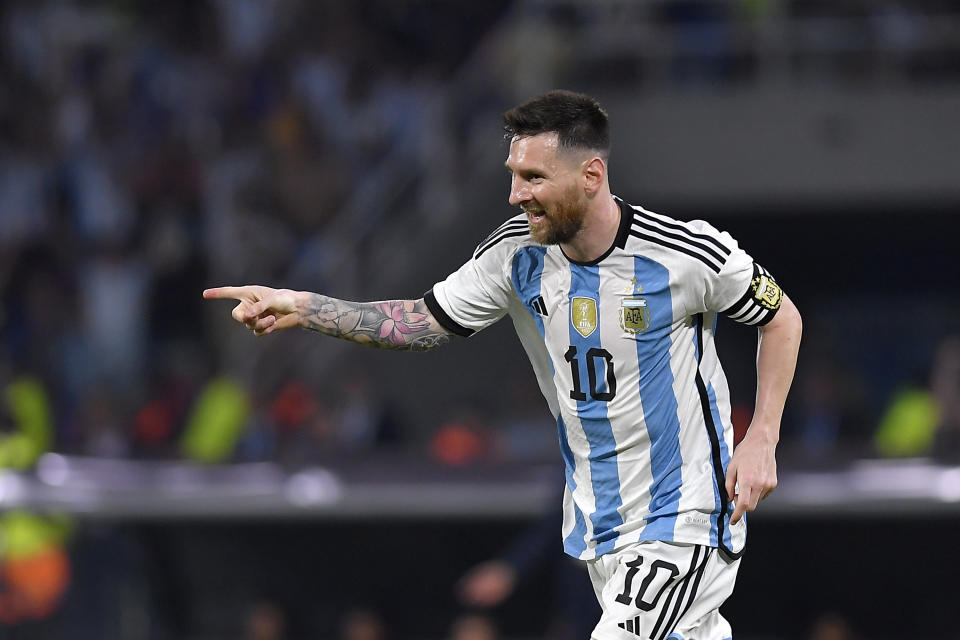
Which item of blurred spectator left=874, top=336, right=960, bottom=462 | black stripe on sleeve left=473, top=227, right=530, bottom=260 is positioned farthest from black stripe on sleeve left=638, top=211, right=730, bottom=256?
blurred spectator left=874, top=336, right=960, bottom=462

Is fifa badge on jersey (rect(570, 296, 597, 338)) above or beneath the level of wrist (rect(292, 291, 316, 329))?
beneath

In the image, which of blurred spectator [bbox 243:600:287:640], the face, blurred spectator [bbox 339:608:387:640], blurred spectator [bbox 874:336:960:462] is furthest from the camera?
blurred spectator [bbox 874:336:960:462]

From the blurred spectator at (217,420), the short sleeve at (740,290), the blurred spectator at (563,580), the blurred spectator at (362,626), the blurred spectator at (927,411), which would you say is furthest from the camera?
the blurred spectator at (217,420)

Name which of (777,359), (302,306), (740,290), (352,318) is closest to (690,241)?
(740,290)

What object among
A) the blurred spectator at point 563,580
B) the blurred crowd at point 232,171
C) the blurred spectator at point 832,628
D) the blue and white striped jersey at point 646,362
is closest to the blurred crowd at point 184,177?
the blurred crowd at point 232,171

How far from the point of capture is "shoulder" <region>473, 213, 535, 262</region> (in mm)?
4699

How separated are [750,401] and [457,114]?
163 inches

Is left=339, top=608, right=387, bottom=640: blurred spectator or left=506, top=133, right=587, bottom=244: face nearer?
left=506, top=133, right=587, bottom=244: face

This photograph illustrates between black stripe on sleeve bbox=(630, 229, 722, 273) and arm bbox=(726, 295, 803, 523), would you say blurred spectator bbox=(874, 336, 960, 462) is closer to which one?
arm bbox=(726, 295, 803, 523)

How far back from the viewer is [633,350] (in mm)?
4555

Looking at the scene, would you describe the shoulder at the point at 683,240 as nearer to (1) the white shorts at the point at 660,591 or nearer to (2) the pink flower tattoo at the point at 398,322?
(2) the pink flower tattoo at the point at 398,322

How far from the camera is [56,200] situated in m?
14.4

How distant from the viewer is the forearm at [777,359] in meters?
4.58

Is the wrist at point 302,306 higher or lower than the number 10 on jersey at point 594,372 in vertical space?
higher
